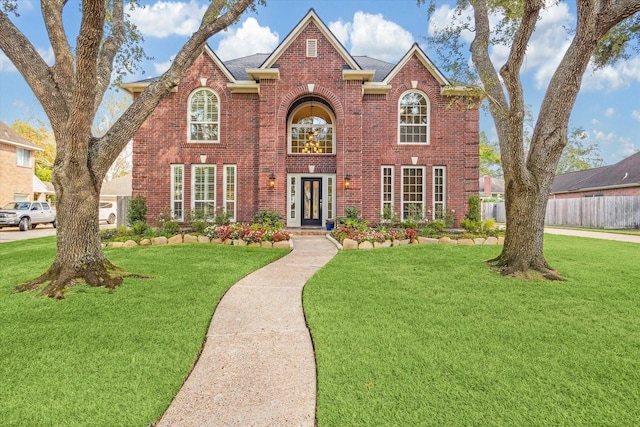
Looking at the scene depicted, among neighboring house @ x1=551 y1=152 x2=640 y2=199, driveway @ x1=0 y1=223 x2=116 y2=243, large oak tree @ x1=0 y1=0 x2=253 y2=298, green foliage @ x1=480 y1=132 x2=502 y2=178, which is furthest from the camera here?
green foliage @ x1=480 y1=132 x2=502 y2=178

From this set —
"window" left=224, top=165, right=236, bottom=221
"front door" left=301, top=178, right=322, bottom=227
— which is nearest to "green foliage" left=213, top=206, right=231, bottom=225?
"window" left=224, top=165, right=236, bottom=221

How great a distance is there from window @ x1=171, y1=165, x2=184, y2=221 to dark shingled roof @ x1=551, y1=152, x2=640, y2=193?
2530 centimetres

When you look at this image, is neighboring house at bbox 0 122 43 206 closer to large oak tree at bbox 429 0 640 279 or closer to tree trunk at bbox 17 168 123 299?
tree trunk at bbox 17 168 123 299

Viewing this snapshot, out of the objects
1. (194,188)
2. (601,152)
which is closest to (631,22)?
(194,188)

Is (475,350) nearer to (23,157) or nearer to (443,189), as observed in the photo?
(443,189)

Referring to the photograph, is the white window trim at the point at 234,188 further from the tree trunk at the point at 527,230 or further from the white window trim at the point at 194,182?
the tree trunk at the point at 527,230

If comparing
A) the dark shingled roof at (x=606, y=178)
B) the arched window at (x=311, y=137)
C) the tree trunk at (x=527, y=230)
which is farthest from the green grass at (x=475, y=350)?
the dark shingled roof at (x=606, y=178)

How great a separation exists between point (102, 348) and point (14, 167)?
27980 mm

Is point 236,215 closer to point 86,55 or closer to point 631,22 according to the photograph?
point 86,55

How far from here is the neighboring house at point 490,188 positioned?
38950 millimetres

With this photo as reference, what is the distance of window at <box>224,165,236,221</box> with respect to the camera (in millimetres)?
13484

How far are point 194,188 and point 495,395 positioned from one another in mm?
13186

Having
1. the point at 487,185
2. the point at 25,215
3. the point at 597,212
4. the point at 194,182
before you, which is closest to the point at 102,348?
the point at 194,182

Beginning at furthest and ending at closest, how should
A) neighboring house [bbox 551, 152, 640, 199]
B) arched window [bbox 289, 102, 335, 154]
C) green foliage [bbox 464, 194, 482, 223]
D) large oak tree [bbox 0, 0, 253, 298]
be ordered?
neighboring house [bbox 551, 152, 640, 199] → arched window [bbox 289, 102, 335, 154] → green foliage [bbox 464, 194, 482, 223] → large oak tree [bbox 0, 0, 253, 298]
